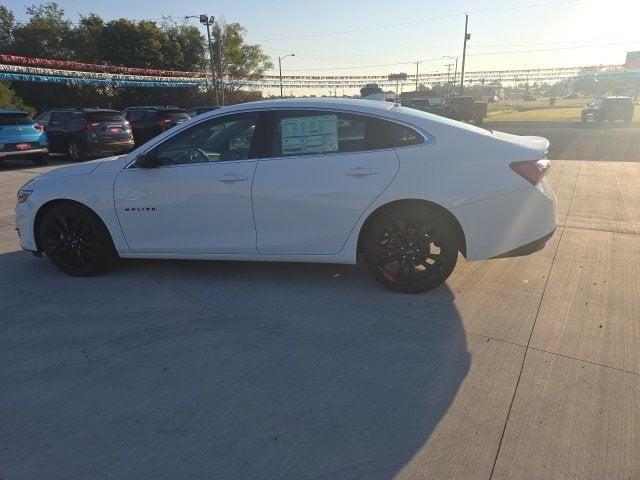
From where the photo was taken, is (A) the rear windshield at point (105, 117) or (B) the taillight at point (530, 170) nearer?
(B) the taillight at point (530, 170)

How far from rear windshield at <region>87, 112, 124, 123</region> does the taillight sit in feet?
47.7

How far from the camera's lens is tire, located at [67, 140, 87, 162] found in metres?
15.5

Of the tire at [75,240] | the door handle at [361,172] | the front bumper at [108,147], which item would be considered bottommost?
the front bumper at [108,147]

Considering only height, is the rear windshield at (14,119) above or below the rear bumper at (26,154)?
above

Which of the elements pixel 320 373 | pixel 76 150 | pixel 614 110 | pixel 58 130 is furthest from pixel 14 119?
pixel 614 110

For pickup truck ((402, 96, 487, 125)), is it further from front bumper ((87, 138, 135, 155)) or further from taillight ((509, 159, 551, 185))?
taillight ((509, 159, 551, 185))

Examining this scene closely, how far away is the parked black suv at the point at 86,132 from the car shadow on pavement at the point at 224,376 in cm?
1189

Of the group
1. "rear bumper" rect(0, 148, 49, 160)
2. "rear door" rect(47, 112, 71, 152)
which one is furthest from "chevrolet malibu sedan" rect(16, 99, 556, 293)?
"rear door" rect(47, 112, 71, 152)

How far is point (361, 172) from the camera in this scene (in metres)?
4.00

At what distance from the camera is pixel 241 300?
13.7 feet

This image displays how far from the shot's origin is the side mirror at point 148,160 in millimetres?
4414

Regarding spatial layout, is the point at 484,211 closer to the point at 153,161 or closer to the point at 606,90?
the point at 153,161

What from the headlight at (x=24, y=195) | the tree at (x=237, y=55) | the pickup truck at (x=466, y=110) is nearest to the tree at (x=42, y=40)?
the tree at (x=237, y=55)

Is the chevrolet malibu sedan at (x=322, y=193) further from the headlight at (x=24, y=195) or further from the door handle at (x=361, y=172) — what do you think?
the headlight at (x=24, y=195)
